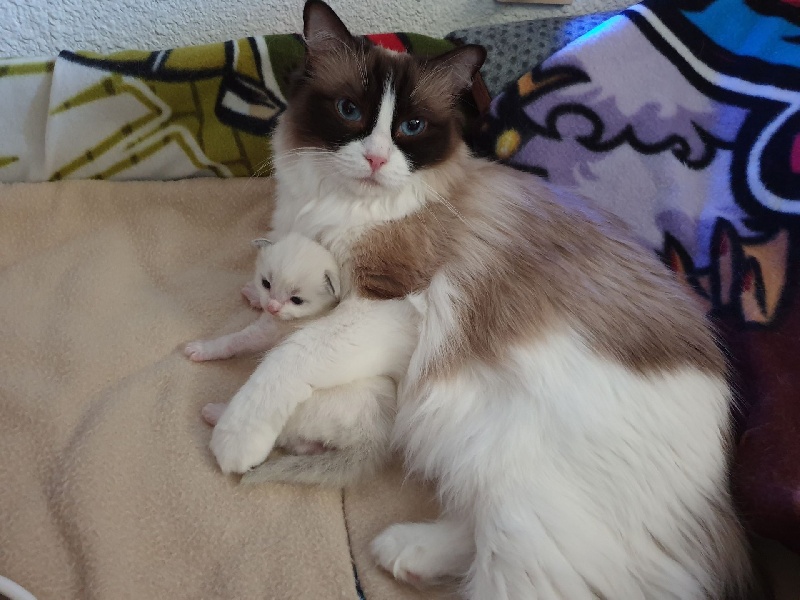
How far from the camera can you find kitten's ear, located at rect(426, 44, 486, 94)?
1.22 meters

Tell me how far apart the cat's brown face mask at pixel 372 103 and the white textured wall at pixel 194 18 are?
0.47 meters

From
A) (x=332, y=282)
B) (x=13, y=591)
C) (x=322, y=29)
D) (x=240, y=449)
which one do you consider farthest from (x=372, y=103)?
(x=13, y=591)

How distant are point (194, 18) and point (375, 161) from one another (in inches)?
34.6

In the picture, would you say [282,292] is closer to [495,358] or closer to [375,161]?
[375,161]

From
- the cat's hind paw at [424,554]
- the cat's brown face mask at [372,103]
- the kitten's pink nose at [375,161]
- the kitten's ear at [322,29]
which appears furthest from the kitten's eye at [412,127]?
the cat's hind paw at [424,554]

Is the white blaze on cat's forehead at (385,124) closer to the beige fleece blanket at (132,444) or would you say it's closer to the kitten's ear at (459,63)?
the kitten's ear at (459,63)

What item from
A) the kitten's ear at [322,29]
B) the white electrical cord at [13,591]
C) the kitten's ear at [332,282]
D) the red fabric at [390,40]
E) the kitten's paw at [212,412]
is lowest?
the white electrical cord at [13,591]

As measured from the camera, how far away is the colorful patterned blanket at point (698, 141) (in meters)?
1.16

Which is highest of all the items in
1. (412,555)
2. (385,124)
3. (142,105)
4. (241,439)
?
(385,124)

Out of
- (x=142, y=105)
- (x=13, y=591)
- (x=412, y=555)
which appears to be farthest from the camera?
(x=142, y=105)

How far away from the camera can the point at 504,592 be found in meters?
0.88

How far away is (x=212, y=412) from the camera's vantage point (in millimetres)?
1149

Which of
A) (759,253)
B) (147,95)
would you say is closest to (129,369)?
(147,95)

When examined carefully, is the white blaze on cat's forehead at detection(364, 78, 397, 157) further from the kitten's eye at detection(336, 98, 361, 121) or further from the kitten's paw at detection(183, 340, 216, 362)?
the kitten's paw at detection(183, 340, 216, 362)
